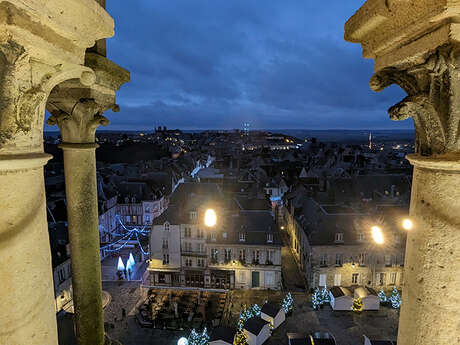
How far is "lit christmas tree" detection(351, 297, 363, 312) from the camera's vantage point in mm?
15312

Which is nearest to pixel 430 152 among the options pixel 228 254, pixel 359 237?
pixel 359 237

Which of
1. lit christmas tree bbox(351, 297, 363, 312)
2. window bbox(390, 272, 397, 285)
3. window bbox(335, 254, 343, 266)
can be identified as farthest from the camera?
window bbox(335, 254, 343, 266)

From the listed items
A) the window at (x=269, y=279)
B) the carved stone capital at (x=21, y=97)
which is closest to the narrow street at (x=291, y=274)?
the window at (x=269, y=279)

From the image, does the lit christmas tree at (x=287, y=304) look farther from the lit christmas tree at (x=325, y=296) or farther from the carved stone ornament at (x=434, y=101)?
the carved stone ornament at (x=434, y=101)

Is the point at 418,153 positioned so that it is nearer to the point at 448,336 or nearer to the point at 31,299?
the point at 448,336

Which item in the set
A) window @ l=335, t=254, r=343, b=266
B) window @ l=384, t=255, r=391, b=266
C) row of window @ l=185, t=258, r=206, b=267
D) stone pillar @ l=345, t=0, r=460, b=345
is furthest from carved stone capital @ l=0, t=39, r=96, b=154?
window @ l=384, t=255, r=391, b=266

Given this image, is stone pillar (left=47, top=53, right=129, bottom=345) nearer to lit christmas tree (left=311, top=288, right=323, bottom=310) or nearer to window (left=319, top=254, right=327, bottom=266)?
lit christmas tree (left=311, top=288, right=323, bottom=310)

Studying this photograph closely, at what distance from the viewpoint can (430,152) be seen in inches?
89.7

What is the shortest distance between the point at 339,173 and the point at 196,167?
29.7 metres

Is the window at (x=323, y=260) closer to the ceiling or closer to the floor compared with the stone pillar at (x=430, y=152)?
closer to the floor

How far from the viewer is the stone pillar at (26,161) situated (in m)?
1.88

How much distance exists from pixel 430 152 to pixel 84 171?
3.72 metres

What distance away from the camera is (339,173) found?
4691 centimetres

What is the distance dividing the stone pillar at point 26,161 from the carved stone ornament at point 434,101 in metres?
2.62
